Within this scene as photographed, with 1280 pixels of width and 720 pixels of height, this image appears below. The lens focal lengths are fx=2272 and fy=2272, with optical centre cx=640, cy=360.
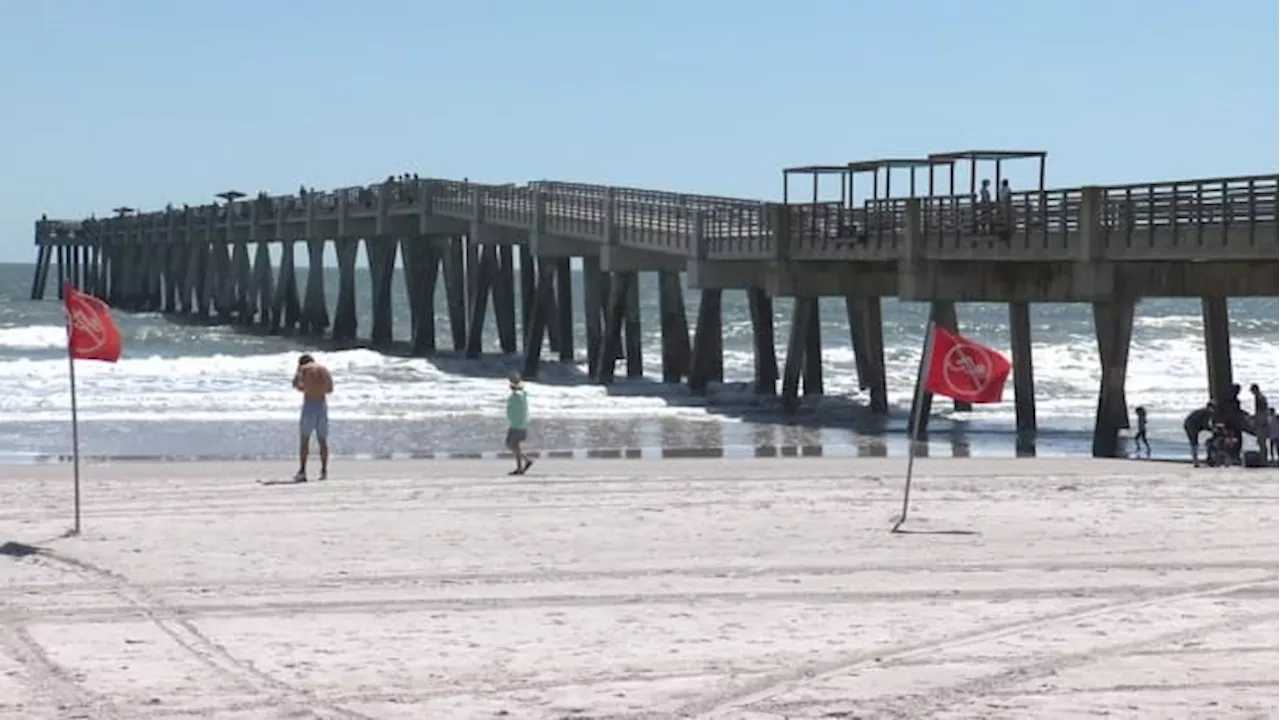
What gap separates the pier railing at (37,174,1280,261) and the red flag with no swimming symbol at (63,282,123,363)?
574 inches

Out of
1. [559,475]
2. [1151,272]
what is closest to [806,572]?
[559,475]

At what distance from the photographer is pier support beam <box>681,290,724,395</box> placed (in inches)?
1580

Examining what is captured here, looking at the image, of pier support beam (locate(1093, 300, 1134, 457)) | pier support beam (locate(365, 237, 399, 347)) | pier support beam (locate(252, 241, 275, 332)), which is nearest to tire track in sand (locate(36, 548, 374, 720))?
pier support beam (locate(1093, 300, 1134, 457))

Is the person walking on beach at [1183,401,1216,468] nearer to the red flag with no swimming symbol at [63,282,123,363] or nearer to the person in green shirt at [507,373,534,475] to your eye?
the person in green shirt at [507,373,534,475]

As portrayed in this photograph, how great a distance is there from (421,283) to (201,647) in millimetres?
48768

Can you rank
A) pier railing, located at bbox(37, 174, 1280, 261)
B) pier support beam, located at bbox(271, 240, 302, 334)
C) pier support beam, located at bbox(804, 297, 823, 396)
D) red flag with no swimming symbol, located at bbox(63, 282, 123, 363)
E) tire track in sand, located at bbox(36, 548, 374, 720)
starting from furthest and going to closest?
pier support beam, located at bbox(271, 240, 302, 334) < pier support beam, located at bbox(804, 297, 823, 396) < pier railing, located at bbox(37, 174, 1280, 261) < red flag with no swimming symbol, located at bbox(63, 282, 123, 363) < tire track in sand, located at bbox(36, 548, 374, 720)

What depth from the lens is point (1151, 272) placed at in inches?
1141

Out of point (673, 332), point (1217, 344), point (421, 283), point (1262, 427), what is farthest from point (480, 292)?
point (1262, 427)

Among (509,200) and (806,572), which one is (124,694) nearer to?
(806,572)

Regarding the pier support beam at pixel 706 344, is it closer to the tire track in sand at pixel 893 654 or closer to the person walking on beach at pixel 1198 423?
the person walking on beach at pixel 1198 423

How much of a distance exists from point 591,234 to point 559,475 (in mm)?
23469

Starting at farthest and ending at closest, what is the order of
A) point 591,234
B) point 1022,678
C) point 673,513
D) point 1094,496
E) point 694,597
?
point 591,234, point 1094,496, point 673,513, point 694,597, point 1022,678

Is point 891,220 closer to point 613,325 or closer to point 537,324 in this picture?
point 613,325

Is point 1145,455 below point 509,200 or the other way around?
below
